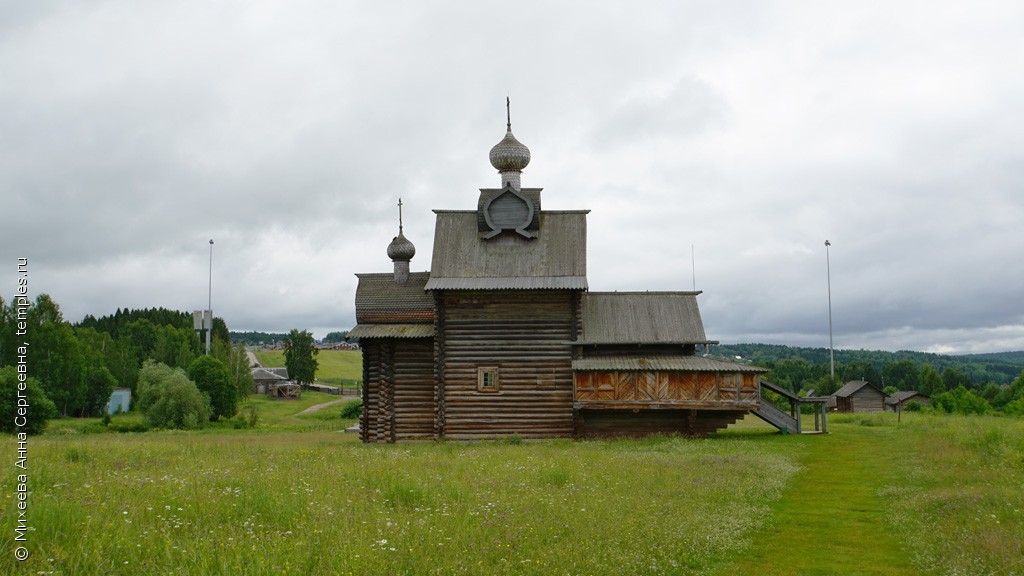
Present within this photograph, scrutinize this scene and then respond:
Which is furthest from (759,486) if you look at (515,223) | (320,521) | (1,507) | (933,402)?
(933,402)

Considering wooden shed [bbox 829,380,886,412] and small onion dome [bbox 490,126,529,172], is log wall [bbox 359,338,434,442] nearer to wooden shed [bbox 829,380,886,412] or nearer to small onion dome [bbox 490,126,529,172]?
small onion dome [bbox 490,126,529,172]

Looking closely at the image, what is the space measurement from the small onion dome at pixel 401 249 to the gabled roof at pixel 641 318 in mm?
8815

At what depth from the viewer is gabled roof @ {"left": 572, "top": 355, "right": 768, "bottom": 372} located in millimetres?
31188

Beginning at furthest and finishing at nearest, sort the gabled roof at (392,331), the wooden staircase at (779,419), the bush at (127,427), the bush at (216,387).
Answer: the bush at (216,387) < the bush at (127,427) < the wooden staircase at (779,419) < the gabled roof at (392,331)

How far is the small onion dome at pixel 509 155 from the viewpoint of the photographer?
120 ft

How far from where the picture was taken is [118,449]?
20.3 metres

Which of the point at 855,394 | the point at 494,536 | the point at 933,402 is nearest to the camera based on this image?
the point at 494,536

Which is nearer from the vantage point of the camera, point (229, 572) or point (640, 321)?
point (229, 572)

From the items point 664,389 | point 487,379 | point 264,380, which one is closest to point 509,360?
point 487,379

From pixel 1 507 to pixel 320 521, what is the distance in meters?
4.15

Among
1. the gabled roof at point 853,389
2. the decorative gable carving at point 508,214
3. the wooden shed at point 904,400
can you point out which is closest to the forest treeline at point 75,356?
the decorative gable carving at point 508,214

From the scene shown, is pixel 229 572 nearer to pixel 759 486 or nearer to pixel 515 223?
pixel 759 486

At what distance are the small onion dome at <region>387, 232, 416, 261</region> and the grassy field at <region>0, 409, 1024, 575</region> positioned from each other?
648 inches

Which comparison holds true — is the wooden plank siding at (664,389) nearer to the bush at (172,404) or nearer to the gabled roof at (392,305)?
the gabled roof at (392,305)
